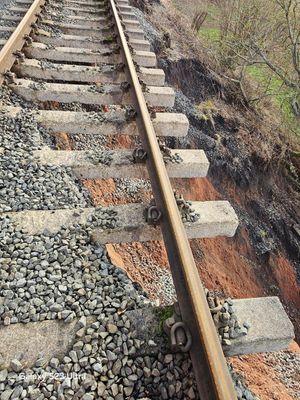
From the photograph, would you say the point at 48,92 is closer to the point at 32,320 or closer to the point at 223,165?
the point at 32,320

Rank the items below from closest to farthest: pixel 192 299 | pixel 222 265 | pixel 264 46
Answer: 1. pixel 192 299
2. pixel 222 265
3. pixel 264 46

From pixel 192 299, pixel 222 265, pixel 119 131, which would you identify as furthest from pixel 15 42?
pixel 222 265

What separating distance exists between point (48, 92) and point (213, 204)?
91.8 inches

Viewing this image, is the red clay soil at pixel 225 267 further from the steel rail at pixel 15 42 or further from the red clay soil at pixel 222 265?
the steel rail at pixel 15 42

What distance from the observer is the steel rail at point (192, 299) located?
5.32ft

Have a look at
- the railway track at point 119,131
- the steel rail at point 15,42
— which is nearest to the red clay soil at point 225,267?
the railway track at point 119,131

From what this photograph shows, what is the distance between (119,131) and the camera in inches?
144

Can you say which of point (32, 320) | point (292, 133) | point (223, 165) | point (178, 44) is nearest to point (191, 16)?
point (178, 44)

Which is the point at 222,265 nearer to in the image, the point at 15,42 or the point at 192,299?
the point at 192,299

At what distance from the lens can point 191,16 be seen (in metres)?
14.8

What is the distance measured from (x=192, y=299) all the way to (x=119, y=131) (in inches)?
86.1

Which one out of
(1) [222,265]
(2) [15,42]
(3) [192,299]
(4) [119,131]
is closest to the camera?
(3) [192,299]

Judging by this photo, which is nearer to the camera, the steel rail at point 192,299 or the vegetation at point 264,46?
the steel rail at point 192,299

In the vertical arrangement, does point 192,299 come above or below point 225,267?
above
